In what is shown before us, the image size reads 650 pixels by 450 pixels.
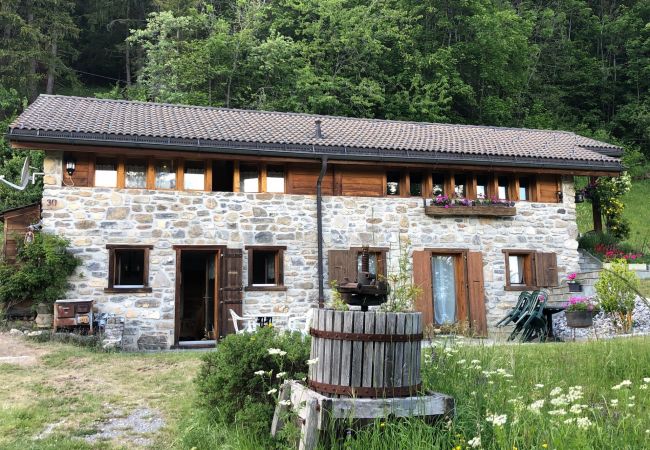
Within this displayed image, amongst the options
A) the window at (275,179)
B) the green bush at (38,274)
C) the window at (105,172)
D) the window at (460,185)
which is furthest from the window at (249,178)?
the window at (460,185)

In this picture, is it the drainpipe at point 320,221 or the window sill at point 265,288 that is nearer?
the window sill at point 265,288

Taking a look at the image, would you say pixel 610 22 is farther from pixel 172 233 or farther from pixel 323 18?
pixel 172 233

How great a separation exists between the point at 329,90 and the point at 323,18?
11.7ft

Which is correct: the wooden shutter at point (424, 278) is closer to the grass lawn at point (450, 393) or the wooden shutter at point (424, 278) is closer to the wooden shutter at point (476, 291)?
the wooden shutter at point (476, 291)

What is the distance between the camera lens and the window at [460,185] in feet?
43.3

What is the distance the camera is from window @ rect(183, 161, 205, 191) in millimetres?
11609

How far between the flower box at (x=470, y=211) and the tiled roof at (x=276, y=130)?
1133 millimetres

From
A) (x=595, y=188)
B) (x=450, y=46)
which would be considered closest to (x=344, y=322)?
(x=595, y=188)

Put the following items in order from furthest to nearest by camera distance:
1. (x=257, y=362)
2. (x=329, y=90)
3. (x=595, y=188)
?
(x=329, y=90)
(x=595, y=188)
(x=257, y=362)

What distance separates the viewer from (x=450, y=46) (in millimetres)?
25703

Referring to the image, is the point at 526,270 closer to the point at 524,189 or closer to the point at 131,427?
the point at 524,189

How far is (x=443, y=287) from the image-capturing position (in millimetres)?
12617

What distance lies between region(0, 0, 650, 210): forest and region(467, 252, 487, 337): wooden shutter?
36.9 feet

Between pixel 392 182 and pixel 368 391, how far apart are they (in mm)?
9534
